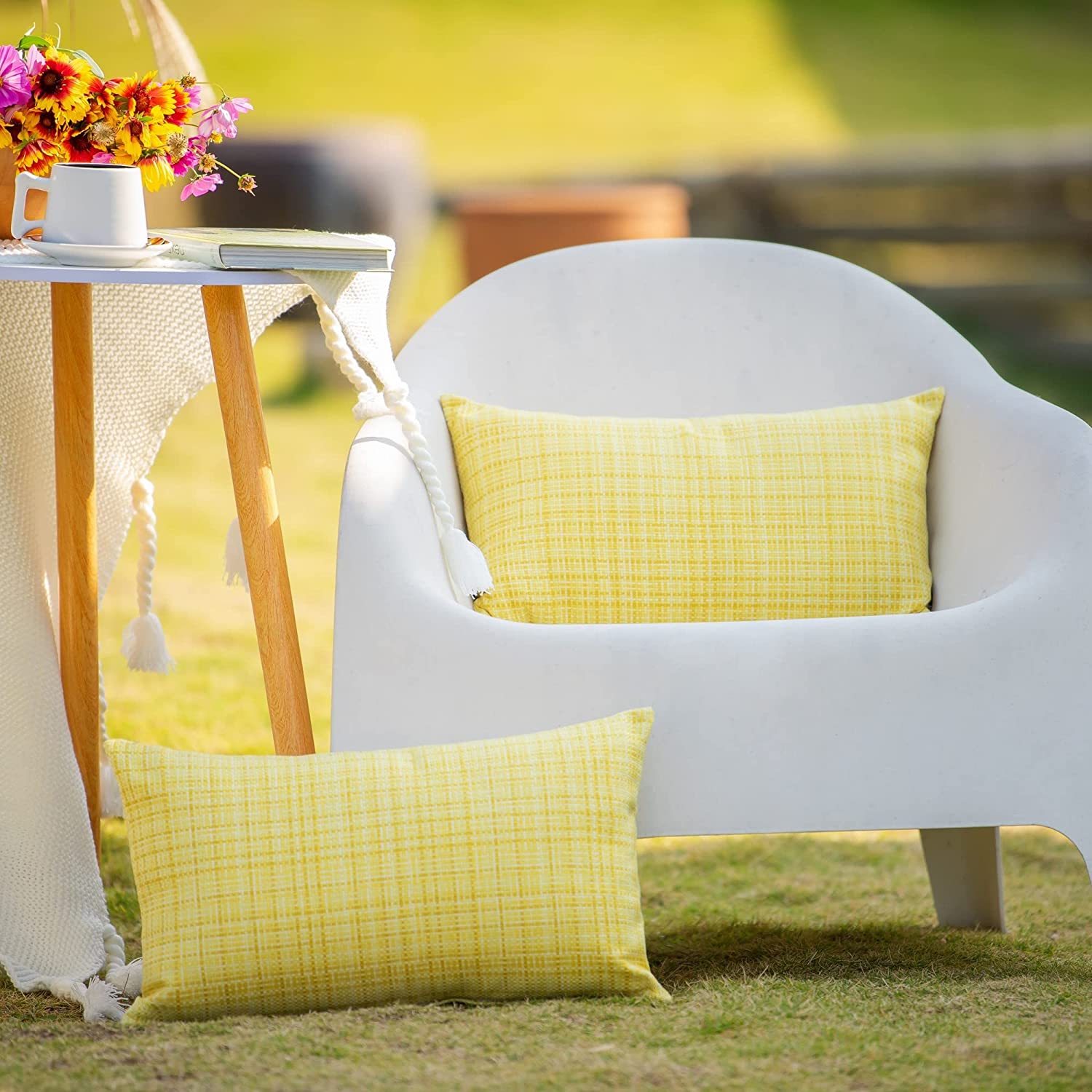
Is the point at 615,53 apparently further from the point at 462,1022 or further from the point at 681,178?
the point at 462,1022

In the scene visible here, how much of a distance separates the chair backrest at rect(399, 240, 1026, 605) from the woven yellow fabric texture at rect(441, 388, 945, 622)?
119 mm

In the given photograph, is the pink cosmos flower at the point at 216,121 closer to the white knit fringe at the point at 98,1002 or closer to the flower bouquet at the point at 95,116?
the flower bouquet at the point at 95,116

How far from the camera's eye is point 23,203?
1428 mm

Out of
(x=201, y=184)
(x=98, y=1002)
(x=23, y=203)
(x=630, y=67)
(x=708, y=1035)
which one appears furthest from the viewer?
(x=630, y=67)

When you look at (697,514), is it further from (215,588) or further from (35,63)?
(215,588)

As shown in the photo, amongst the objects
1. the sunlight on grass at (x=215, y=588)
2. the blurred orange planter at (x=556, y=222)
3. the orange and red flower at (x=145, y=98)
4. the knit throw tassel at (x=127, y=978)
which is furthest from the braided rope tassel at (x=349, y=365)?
the blurred orange planter at (x=556, y=222)

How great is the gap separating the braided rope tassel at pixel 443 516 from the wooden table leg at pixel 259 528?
13cm

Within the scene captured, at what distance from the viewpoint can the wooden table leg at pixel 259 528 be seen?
144 centimetres

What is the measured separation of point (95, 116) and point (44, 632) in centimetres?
48

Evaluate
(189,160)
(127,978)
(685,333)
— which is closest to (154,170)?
(189,160)

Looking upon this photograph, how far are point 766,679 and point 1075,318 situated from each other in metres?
4.23

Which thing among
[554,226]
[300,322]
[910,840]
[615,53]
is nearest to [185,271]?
[910,840]

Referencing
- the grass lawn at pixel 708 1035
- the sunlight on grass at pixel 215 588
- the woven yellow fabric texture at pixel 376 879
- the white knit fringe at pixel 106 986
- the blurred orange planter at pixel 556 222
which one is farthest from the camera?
the blurred orange planter at pixel 556 222

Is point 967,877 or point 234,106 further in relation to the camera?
point 967,877
